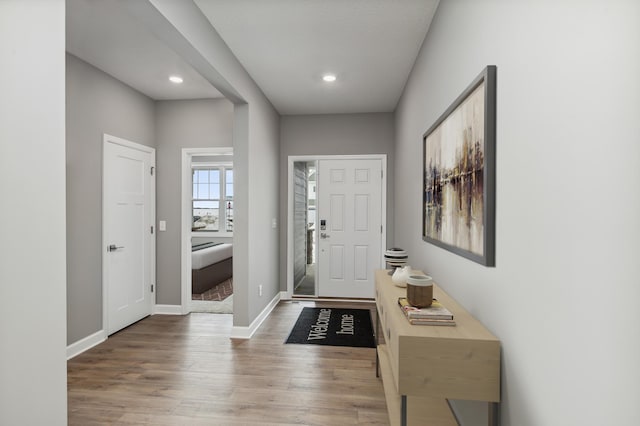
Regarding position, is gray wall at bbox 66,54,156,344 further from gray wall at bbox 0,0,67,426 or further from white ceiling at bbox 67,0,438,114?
gray wall at bbox 0,0,67,426

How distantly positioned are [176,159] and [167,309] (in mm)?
1878

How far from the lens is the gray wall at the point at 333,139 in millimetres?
4695

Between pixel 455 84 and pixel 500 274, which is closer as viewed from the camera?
pixel 500 274

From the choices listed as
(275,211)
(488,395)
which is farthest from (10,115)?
(275,211)

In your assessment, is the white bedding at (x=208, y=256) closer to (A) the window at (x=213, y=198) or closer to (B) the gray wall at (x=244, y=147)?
(B) the gray wall at (x=244, y=147)

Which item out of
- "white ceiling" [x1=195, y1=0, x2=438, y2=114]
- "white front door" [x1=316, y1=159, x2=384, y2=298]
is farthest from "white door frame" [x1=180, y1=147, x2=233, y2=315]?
"white front door" [x1=316, y1=159, x2=384, y2=298]

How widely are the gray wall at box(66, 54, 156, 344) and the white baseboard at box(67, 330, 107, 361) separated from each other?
4cm

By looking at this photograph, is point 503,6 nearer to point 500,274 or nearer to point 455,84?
point 455,84

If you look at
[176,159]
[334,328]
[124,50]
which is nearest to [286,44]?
[124,50]

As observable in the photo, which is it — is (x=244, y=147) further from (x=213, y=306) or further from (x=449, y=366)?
(x=449, y=366)

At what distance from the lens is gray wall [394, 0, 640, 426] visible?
28.1 inches

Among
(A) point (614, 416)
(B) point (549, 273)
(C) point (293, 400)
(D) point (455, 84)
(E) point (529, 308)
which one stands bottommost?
(C) point (293, 400)

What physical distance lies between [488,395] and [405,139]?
2805 mm

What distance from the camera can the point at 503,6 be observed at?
1273mm
